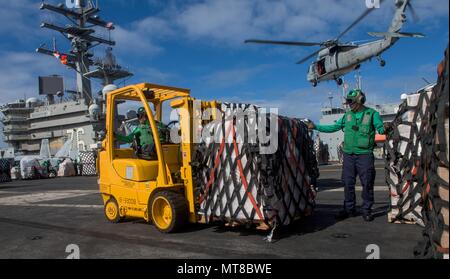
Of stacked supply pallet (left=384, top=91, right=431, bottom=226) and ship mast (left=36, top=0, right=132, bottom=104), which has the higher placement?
ship mast (left=36, top=0, right=132, bottom=104)

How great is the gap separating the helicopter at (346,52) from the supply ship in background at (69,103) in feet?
73.8

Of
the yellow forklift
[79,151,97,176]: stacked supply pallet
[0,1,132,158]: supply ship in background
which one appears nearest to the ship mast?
[0,1,132,158]: supply ship in background

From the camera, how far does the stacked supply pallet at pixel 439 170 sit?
290cm

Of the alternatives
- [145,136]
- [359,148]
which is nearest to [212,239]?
[145,136]

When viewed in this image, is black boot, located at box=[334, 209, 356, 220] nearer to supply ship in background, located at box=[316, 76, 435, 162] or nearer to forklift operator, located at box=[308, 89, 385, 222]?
forklift operator, located at box=[308, 89, 385, 222]

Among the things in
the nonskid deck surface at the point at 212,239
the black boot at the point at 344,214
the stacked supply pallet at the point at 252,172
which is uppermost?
the stacked supply pallet at the point at 252,172

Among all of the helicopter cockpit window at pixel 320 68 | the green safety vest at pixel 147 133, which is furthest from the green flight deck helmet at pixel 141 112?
the helicopter cockpit window at pixel 320 68

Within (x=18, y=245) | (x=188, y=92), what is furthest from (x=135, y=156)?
(x=18, y=245)

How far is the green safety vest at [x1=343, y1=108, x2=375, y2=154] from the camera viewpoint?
6000 millimetres

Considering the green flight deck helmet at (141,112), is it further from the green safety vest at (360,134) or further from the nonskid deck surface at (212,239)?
the green safety vest at (360,134)

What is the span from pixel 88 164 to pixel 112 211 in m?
25.5
